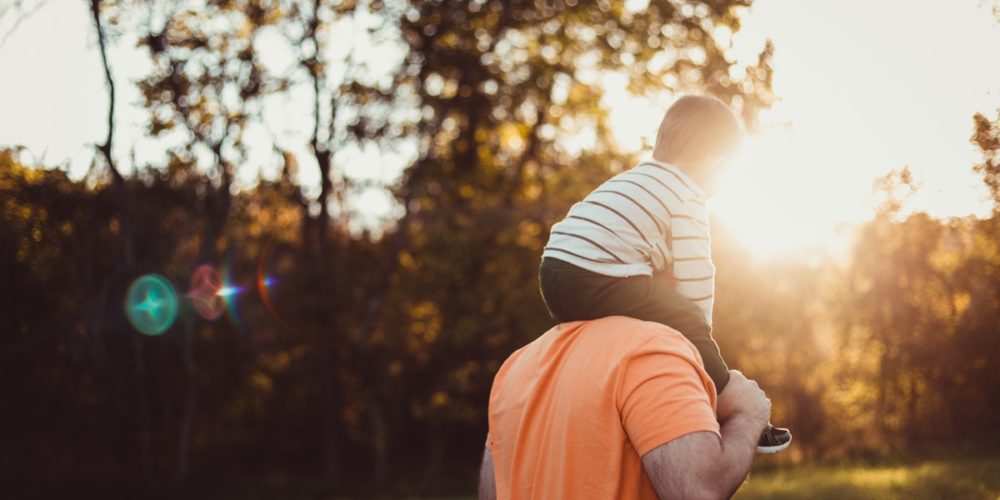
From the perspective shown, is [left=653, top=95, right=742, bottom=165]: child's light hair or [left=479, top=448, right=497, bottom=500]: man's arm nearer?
[left=479, top=448, right=497, bottom=500]: man's arm

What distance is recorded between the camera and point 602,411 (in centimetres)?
195

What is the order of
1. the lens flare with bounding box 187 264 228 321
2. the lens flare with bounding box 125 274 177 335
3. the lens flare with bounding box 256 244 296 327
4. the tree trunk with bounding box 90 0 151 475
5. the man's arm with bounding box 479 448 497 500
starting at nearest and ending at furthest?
the man's arm with bounding box 479 448 497 500 → the tree trunk with bounding box 90 0 151 475 → the lens flare with bounding box 125 274 177 335 → the lens flare with bounding box 187 264 228 321 → the lens flare with bounding box 256 244 296 327

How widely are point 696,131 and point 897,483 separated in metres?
6.52

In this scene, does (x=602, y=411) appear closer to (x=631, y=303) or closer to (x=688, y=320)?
(x=631, y=303)

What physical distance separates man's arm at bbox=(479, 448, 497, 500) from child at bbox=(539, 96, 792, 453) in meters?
0.40

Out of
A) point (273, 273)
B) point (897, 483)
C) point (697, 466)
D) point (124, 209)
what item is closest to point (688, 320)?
point (697, 466)

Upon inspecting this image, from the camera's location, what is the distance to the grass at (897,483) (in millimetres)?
6578

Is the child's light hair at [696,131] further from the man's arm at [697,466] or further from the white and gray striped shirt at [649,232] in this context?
the man's arm at [697,466]

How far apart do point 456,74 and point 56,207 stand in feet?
26.5

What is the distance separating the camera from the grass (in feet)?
21.6

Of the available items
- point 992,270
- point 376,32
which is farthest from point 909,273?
point 376,32

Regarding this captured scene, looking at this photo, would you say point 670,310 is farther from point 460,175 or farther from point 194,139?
point 460,175

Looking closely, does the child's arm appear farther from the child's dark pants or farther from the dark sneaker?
the dark sneaker

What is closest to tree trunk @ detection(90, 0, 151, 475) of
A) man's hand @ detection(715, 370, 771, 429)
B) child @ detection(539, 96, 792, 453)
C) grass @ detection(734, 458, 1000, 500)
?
grass @ detection(734, 458, 1000, 500)
